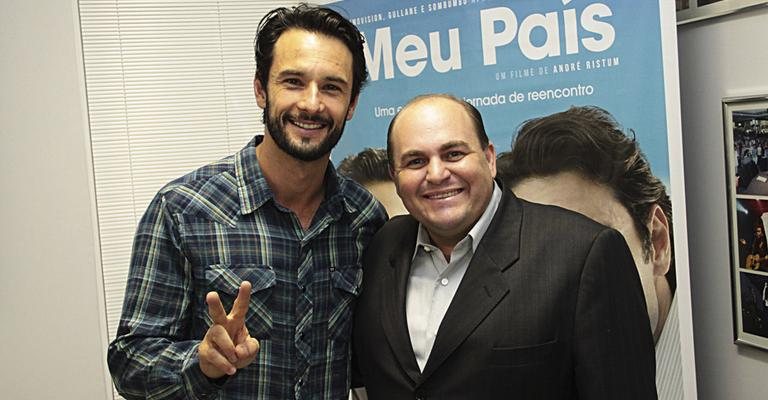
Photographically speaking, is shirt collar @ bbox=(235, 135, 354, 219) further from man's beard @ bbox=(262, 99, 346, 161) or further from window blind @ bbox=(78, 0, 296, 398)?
window blind @ bbox=(78, 0, 296, 398)

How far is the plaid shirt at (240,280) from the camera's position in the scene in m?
1.86

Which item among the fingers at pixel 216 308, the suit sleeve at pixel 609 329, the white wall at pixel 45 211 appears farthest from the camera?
the white wall at pixel 45 211

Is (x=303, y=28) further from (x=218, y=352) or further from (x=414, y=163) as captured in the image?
(x=218, y=352)

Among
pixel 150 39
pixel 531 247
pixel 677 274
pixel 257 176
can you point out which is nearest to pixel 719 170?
pixel 677 274

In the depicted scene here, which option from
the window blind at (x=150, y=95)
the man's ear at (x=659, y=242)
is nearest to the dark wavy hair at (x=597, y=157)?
the man's ear at (x=659, y=242)

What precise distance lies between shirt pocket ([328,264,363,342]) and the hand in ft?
1.30

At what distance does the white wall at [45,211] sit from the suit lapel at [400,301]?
1712mm

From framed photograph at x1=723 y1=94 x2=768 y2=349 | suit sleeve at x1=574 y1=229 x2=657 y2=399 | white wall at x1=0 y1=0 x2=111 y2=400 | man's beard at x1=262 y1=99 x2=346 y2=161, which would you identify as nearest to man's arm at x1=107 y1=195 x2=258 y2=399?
man's beard at x1=262 y1=99 x2=346 y2=161

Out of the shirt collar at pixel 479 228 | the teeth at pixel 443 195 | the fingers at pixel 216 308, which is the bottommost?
the fingers at pixel 216 308

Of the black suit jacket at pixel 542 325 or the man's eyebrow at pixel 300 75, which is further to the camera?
the man's eyebrow at pixel 300 75

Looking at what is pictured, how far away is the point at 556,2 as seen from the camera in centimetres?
247

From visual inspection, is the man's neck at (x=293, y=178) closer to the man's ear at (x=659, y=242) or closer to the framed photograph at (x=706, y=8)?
the man's ear at (x=659, y=242)

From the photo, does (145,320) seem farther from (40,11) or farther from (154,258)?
(40,11)

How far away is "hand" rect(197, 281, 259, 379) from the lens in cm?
→ 158
